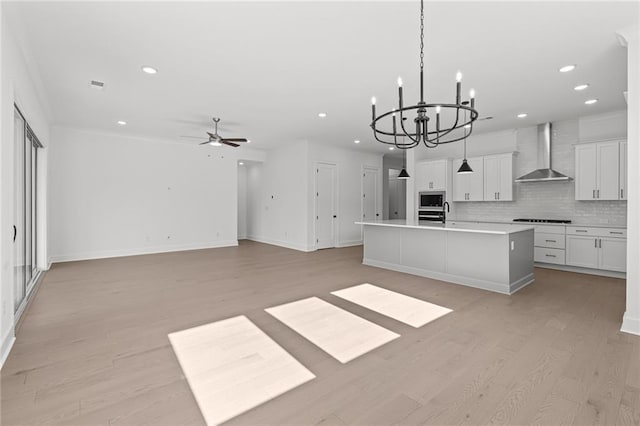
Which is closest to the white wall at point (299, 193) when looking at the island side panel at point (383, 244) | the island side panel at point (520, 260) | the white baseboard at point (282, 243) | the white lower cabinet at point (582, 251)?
the white baseboard at point (282, 243)

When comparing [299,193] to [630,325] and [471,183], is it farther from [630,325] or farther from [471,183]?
[630,325]

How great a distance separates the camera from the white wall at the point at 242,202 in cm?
1073

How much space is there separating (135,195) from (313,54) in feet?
20.3

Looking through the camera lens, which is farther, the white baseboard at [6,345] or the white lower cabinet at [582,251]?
the white lower cabinet at [582,251]

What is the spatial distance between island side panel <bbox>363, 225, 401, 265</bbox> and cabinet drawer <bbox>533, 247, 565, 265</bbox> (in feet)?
9.38

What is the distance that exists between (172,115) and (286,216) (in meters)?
4.07

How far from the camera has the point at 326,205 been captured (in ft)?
28.5

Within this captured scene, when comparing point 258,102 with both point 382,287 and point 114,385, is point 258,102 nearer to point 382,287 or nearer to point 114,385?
point 382,287

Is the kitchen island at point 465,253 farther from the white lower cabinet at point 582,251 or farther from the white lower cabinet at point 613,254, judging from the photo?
the white lower cabinet at point 613,254

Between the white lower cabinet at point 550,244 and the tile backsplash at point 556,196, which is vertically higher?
the tile backsplash at point 556,196

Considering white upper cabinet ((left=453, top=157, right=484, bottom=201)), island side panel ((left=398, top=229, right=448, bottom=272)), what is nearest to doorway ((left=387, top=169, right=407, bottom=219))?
white upper cabinet ((left=453, top=157, right=484, bottom=201))

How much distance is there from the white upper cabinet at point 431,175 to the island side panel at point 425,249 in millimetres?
2663

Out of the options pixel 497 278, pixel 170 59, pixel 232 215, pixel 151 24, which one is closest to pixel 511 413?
pixel 497 278

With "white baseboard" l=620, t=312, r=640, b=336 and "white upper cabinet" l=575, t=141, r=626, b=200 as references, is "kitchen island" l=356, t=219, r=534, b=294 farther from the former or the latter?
"white upper cabinet" l=575, t=141, r=626, b=200
